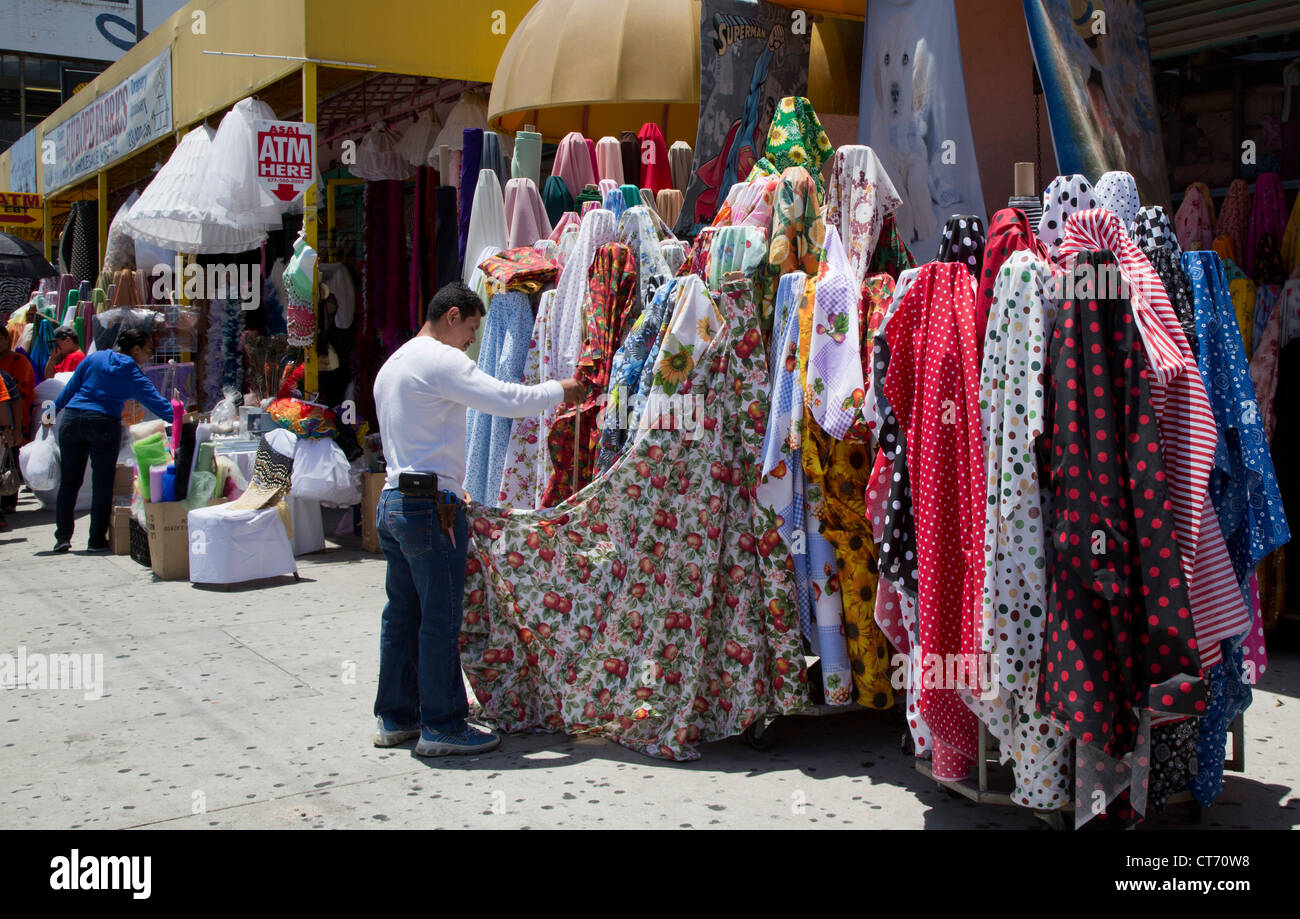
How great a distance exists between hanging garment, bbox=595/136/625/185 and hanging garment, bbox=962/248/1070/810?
373cm

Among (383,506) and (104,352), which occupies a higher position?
(104,352)

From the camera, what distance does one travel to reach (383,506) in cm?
465

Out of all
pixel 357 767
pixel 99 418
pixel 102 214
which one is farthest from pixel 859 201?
pixel 102 214

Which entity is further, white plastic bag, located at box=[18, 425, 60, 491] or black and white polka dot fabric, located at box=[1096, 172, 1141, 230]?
white plastic bag, located at box=[18, 425, 60, 491]

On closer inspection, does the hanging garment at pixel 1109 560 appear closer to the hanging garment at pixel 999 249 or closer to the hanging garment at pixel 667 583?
the hanging garment at pixel 999 249

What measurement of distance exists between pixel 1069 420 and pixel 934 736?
115 centimetres

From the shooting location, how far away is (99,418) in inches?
364

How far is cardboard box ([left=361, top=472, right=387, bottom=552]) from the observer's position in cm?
897

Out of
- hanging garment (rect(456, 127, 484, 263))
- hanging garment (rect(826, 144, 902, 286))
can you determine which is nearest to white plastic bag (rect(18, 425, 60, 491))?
hanging garment (rect(456, 127, 484, 263))

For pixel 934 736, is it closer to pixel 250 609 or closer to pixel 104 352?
pixel 250 609

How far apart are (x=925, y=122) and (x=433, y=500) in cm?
355

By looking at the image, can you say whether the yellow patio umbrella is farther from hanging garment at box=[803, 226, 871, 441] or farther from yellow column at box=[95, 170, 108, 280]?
yellow column at box=[95, 170, 108, 280]

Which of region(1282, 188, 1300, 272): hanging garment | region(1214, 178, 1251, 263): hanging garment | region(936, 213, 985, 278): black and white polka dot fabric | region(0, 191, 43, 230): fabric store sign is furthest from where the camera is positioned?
region(0, 191, 43, 230): fabric store sign

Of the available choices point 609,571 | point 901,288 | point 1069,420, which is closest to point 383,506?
point 609,571
